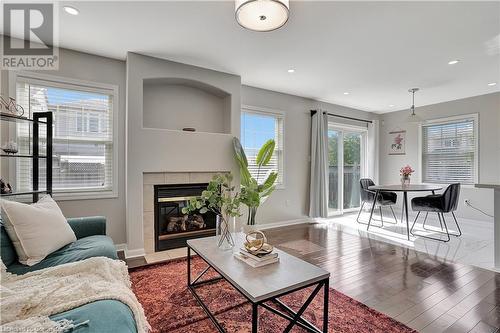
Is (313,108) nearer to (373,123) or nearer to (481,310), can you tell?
(373,123)

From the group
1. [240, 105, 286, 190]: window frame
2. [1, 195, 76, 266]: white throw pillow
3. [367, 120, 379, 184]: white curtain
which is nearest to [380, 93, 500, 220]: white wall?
[367, 120, 379, 184]: white curtain

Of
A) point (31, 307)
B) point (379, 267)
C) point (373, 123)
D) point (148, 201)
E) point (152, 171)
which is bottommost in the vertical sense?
point (379, 267)

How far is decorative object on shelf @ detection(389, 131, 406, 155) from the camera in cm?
585

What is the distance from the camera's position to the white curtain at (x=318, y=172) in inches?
191

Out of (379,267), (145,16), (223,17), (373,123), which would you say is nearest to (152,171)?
(145,16)

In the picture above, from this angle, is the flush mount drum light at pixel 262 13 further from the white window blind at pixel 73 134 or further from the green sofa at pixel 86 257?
the white window blind at pixel 73 134

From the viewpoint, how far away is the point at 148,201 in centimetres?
321

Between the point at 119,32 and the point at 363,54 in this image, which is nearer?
the point at 119,32

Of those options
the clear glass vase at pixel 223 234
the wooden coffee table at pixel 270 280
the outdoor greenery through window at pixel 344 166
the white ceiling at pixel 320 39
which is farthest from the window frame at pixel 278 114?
the wooden coffee table at pixel 270 280

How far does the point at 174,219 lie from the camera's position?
3461 millimetres

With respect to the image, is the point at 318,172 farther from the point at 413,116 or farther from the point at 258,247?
the point at 258,247

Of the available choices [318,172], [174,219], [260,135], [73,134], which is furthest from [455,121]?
[73,134]

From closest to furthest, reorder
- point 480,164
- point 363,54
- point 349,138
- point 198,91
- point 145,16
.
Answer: point 145,16 < point 363,54 < point 198,91 < point 480,164 < point 349,138

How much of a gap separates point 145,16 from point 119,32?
488 millimetres
